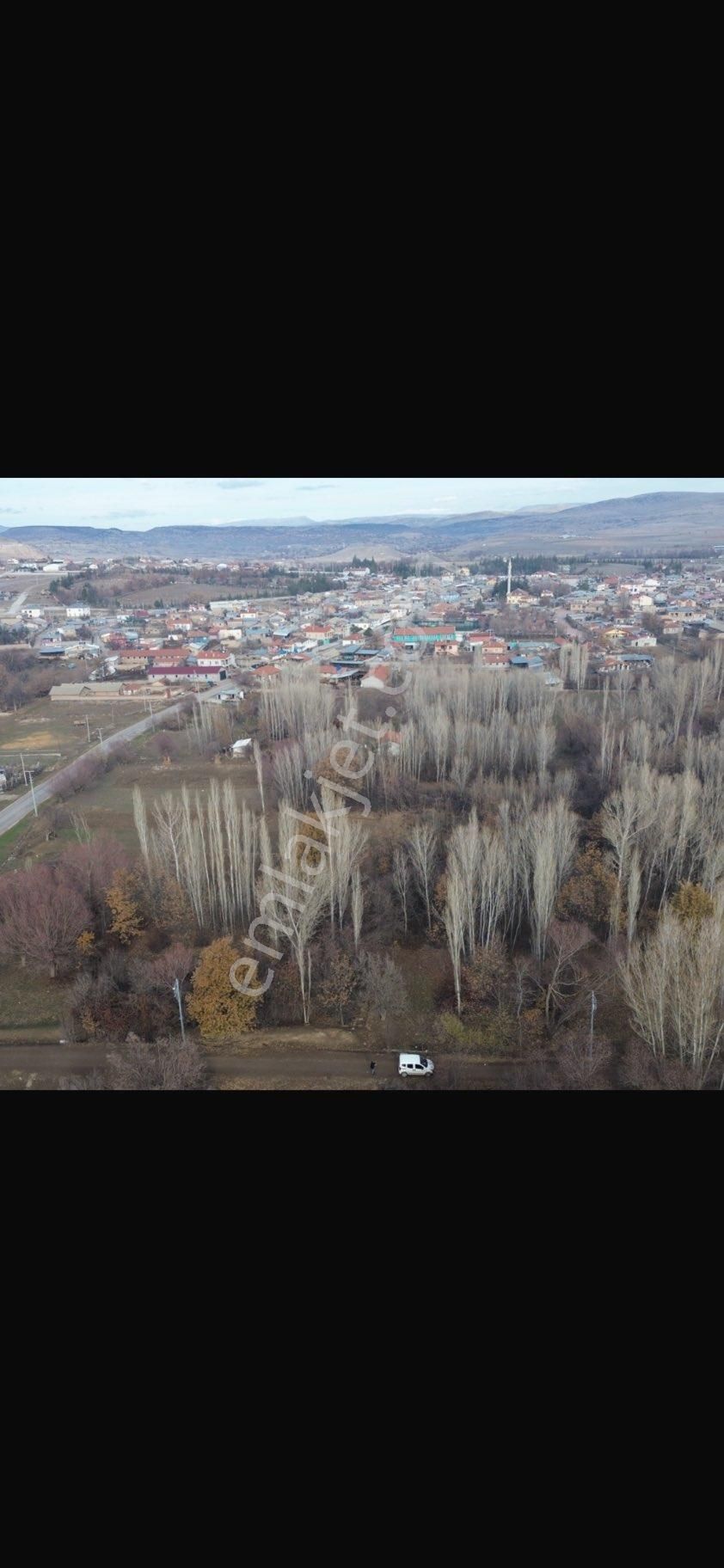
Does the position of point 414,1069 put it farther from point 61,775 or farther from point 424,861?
point 61,775

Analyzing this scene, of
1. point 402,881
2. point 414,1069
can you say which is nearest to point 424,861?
point 402,881

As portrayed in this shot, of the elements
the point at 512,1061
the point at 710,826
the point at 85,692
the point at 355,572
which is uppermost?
the point at 355,572

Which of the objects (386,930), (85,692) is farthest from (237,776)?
(386,930)

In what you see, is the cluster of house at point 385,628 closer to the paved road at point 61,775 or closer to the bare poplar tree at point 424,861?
the paved road at point 61,775

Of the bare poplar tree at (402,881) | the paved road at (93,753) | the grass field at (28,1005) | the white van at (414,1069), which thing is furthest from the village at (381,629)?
the white van at (414,1069)

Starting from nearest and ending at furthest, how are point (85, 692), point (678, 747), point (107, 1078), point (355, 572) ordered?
point (107, 1078) < point (678, 747) < point (85, 692) < point (355, 572)

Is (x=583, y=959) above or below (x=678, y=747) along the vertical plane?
below

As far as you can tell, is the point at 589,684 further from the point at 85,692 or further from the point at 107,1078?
the point at 107,1078
